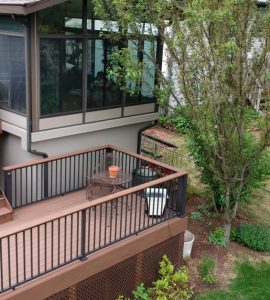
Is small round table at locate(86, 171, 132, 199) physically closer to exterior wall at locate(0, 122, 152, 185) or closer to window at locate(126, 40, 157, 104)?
exterior wall at locate(0, 122, 152, 185)

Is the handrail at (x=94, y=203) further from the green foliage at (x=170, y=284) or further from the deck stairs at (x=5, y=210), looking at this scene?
the deck stairs at (x=5, y=210)

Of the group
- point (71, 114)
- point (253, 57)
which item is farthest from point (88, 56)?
point (253, 57)

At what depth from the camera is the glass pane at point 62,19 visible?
7.26 m

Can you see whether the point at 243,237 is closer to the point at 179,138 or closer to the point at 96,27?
the point at 96,27

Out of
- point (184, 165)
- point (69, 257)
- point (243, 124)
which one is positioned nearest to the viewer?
point (69, 257)

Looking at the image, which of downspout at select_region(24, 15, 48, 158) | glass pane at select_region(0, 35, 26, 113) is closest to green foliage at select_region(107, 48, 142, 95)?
downspout at select_region(24, 15, 48, 158)

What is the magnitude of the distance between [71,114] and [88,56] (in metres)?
1.13

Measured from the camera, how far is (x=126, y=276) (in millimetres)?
6559

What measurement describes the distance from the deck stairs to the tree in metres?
3.16

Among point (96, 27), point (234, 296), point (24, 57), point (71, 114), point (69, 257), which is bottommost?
point (234, 296)

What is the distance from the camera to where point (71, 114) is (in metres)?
8.14

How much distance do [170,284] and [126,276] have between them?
0.72 m

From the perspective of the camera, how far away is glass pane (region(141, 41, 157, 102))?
8.52 meters

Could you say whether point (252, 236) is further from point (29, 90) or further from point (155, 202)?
point (29, 90)
